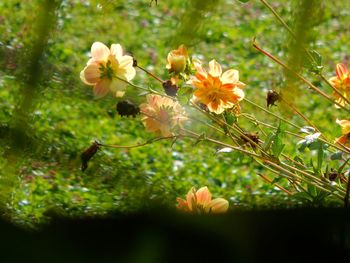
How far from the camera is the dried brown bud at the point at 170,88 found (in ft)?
6.59

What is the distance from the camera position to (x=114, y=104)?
319 cm

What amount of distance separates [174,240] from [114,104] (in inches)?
93.6

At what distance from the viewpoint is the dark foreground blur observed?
0.81 meters

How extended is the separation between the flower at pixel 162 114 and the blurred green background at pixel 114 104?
6cm

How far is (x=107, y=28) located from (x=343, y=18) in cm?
197

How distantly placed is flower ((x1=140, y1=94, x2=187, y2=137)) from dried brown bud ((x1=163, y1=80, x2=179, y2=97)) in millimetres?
38

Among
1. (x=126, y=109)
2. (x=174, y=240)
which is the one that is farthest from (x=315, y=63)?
(x=174, y=240)

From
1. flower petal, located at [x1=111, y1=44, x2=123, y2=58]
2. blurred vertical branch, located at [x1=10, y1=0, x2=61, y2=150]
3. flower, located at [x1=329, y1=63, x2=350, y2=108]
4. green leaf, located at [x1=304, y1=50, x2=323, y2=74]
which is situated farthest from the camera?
flower, located at [x1=329, y1=63, x2=350, y2=108]

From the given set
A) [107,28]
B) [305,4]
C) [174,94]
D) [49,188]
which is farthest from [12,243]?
[107,28]

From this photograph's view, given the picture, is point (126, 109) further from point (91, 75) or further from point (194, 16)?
point (194, 16)

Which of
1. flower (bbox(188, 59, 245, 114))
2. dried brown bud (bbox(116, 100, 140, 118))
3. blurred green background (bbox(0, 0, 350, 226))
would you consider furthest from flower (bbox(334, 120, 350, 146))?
dried brown bud (bbox(116, 100, 140, 118))

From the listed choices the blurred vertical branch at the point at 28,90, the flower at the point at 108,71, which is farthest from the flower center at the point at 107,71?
the blurred vertical branch at the point at 28,90

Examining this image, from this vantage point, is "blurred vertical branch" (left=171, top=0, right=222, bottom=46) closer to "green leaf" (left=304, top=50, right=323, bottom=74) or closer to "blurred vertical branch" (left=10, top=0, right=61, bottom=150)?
"blurred vertical branch" (left=10, top=0, right=61, bottom=150)

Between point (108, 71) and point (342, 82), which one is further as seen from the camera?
point (342, 82)
